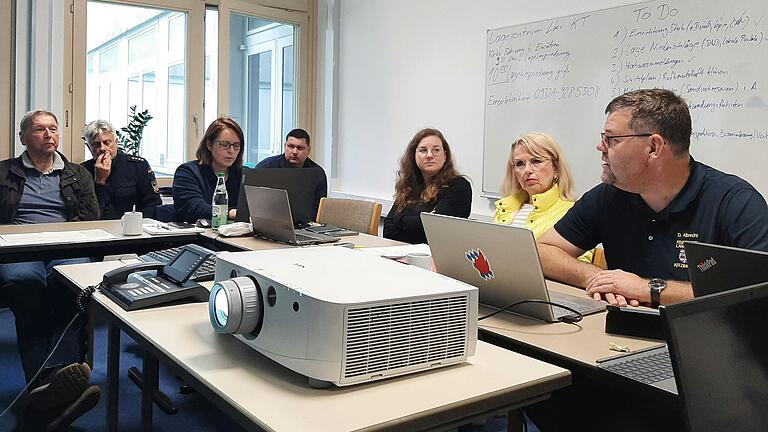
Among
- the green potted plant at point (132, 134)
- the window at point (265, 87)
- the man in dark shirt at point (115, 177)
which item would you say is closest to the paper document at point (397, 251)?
the man in dark shirt at point (115, 177)

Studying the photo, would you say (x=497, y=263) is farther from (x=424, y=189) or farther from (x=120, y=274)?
(x=424, y=189)

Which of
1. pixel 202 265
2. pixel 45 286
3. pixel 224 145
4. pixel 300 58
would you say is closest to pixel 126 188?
pixel 224 145

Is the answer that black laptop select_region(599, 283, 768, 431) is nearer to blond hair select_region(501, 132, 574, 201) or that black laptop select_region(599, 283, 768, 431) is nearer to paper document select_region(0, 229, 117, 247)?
blond hair select_region(501, 132, 574, 201)

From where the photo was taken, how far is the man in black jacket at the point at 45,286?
6.64 feet

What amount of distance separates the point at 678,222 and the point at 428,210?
161 cm

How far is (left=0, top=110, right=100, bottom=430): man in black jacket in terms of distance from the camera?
6.64 ft

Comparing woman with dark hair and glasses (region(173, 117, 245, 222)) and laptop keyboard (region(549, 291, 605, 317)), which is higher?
woman with dark hair and glasses (region(173, 117, 245, 222))

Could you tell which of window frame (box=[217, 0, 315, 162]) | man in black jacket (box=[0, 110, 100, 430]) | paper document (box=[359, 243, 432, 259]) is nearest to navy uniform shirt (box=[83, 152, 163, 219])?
man in black jacket (box=[0, 110, 100, 430])

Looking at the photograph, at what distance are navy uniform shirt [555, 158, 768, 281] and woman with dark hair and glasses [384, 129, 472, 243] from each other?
50.5 inches

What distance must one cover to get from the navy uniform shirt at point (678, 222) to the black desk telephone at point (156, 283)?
1.22 meters

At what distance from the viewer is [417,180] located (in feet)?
11.5

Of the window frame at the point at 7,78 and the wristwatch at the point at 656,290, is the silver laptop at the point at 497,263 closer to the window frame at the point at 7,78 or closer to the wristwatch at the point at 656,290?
the wristwatch at the point at 656,290

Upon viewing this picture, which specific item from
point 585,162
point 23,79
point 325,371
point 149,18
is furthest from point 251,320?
point 149,18

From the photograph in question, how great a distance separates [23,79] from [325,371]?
13.3ft
